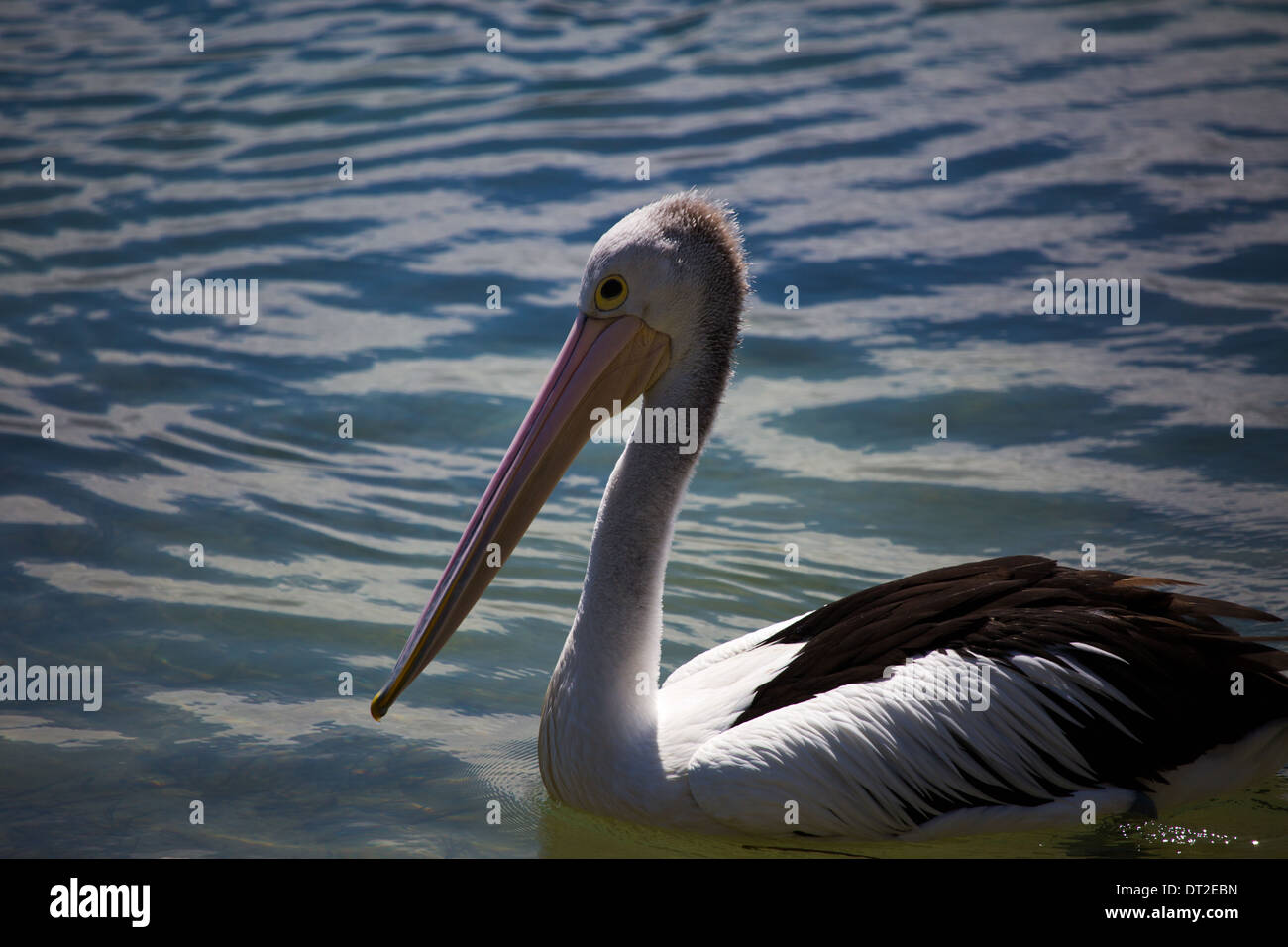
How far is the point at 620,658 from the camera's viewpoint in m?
3.76

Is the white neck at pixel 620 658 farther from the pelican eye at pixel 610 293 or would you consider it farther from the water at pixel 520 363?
the pelican eye at pixel 610 293

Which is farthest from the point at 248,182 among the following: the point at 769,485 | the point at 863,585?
the point at 863,585

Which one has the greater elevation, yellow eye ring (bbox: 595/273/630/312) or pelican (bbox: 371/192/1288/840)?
yellow eye ring (bbox: 595/273/630/312)

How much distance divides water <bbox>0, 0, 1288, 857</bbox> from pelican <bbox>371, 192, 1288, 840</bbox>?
0.58ft

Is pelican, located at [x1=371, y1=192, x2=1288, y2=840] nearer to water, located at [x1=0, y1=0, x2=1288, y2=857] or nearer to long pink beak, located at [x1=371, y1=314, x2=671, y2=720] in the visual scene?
long pink beak, located at [x1=371, y1=314, x2=671, y2=720]

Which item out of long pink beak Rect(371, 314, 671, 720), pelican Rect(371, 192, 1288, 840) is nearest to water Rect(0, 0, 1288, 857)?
pelican Rect(371, 192, 1288, 840)

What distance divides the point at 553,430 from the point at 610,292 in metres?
0.42

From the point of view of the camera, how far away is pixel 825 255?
894 centimetres

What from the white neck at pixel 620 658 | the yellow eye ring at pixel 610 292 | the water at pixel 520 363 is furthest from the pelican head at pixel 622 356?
the water at pixel 520 363

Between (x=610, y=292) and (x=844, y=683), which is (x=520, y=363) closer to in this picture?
(x=610, y=292)

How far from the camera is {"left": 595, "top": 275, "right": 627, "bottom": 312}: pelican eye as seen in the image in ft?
12.8

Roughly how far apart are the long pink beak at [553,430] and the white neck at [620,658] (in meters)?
0.14

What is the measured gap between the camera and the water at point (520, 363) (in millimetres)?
4363
